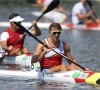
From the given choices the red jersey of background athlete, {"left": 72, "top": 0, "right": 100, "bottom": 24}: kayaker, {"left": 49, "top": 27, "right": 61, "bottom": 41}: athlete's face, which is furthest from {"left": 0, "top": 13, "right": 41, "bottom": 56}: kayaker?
{"left": 72, "top": 0, "right": 100, "bottom": 24}: kayaker

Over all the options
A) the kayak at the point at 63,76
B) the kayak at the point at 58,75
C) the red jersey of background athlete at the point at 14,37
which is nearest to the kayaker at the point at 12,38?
the red jersey of background athlete at the point at 14,37

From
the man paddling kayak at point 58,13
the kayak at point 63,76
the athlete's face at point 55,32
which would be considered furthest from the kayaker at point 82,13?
the athlete's face at point 55,32

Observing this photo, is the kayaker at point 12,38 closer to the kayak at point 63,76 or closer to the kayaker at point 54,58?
the kayak at point 63,76

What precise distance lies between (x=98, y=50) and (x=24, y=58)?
352 cm

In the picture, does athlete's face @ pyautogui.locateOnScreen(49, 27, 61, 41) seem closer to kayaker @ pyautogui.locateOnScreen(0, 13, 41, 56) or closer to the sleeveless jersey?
the sleeveless jersey

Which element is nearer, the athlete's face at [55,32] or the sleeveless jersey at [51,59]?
the athlete's face at [55,32]

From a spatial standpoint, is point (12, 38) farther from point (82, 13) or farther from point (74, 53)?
point (82, 13)

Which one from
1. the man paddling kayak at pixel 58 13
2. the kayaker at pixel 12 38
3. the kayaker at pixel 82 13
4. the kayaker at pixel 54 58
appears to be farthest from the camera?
the man paddling kayak at pixel 58 13

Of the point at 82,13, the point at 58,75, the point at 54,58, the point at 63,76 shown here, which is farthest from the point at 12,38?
the point at 82,13

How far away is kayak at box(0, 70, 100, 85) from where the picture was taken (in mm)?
11906

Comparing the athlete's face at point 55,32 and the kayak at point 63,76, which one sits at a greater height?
the athlete's face at point 55,32

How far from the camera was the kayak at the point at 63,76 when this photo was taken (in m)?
11.9

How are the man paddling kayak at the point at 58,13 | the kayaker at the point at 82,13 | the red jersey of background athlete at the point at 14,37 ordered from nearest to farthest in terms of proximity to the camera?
1. the red jersey of background athlete at the point at 14,37
2. the kayaker at the point at 82,13
3. the man paddling kayak at the point at 58,13

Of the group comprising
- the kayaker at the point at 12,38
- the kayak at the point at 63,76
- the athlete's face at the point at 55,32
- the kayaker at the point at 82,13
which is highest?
the kayaker at the point at 82,13
